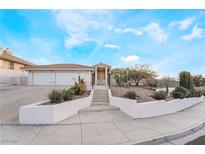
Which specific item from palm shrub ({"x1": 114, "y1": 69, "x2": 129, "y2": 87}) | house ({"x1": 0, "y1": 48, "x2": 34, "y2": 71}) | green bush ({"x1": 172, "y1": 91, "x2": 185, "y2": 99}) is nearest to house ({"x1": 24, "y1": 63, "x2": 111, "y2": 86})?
palm shrub ({"x1": 114, "y1": 69, "x2": 129, "y2": 87})

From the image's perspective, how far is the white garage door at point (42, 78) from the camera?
682 inches

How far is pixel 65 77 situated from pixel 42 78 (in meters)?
2.56

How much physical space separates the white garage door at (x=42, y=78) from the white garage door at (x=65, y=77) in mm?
914

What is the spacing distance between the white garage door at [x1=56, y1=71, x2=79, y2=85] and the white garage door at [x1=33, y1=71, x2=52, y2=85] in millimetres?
914

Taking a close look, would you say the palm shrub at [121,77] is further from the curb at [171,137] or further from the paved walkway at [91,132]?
the curb at [171,137]

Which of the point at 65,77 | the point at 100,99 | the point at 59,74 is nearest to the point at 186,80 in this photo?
the point at 100,99

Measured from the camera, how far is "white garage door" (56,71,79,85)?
1673 centimetres

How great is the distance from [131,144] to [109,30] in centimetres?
653

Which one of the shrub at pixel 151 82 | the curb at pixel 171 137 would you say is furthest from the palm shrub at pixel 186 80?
the curb at pixel 171 137

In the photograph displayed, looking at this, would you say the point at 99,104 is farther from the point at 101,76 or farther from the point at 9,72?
the point at 9,72
